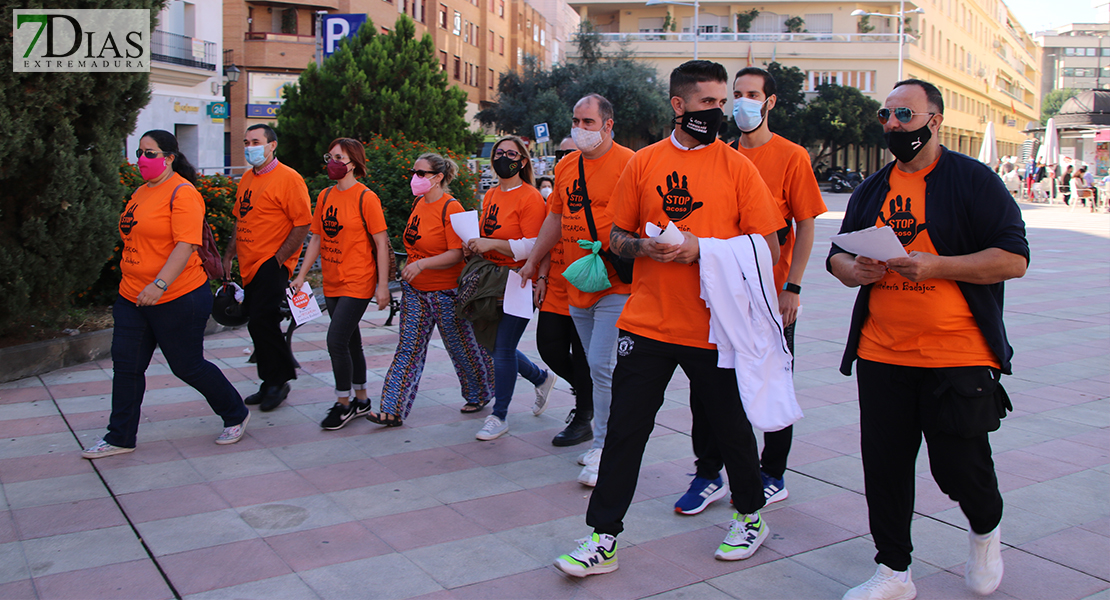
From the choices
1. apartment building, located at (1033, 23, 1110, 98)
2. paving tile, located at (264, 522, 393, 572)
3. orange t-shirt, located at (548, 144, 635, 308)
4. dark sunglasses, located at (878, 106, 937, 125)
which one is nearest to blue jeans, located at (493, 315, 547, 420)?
orange t-shirt, located at (548, 144, 635, 308)

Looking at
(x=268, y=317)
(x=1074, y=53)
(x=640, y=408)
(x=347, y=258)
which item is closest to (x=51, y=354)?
(x=268, y=317)

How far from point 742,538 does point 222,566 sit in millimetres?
2144

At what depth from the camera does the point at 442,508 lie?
14.4 feet

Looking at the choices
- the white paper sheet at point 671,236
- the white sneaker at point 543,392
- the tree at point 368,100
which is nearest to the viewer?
the white paper sheet at point 671,236

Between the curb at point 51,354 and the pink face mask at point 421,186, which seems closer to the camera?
the pink face mask at point 421,186

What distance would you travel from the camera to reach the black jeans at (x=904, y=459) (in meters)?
3.21

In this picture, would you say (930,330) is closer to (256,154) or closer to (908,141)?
(908,141)

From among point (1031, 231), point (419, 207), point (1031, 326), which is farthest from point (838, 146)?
point (419, 207)

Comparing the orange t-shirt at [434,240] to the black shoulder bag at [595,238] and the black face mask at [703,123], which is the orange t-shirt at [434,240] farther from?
the black face mask at [703,123]

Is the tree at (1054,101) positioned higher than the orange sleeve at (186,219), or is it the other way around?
the tree at (1054,101)

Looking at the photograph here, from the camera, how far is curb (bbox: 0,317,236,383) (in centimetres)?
701

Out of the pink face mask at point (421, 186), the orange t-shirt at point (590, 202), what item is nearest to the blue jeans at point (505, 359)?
the orange t-shirt at point (590, 202)

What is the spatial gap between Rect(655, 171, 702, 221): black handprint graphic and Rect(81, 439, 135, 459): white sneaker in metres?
3.52

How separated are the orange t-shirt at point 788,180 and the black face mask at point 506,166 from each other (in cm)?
165
